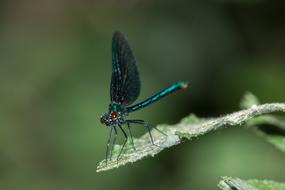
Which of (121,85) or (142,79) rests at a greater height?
(142,79)

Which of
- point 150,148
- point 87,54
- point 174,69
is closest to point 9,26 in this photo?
point 87,54

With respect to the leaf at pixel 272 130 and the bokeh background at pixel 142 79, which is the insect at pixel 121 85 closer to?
the leaf at pixel 272 130

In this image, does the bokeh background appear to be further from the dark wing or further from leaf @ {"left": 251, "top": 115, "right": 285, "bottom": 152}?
leaf @ {"left": 251, "top": 115, "right": 285, "bottom": 152}

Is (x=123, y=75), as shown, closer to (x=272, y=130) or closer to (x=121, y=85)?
(x=121, y=85)

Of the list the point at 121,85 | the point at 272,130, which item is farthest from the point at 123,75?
the point at 272,130

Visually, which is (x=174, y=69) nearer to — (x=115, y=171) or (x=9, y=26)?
(x=115, y=171)

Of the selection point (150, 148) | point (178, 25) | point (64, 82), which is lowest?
point (150, 148)
